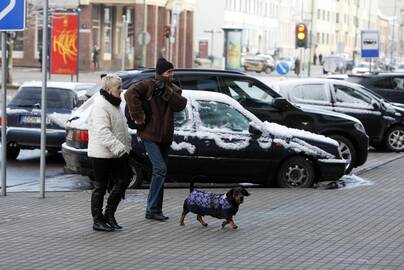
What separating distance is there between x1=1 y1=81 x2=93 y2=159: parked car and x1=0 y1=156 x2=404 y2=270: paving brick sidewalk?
14.2 ft

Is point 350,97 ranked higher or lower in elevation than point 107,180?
higher

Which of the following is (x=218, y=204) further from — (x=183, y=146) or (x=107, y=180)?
(x=183, y=146)

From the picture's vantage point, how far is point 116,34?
2884 inches

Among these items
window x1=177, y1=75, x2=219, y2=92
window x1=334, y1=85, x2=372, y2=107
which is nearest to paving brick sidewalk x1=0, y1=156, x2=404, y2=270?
window x1=177, y1=75, x2=219, y2=92

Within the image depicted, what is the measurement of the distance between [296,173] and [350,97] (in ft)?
22.5

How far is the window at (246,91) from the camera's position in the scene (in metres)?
16.3

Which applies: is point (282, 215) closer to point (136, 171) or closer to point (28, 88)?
point (136, 171)

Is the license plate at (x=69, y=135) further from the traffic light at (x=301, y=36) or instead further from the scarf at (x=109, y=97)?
the traffic light at (x=301, y=36)

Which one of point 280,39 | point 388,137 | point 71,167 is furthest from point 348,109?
point 280,39

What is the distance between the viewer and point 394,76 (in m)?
26.4

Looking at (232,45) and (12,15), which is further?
(232,45)

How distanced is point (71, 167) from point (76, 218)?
2801 mm

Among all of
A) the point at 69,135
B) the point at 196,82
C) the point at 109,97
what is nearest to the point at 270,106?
the point at 196,82

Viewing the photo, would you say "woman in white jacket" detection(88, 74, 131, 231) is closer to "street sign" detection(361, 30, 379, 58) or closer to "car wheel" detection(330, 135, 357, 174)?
"car wheel" detection(330, 135, 357, 174)
